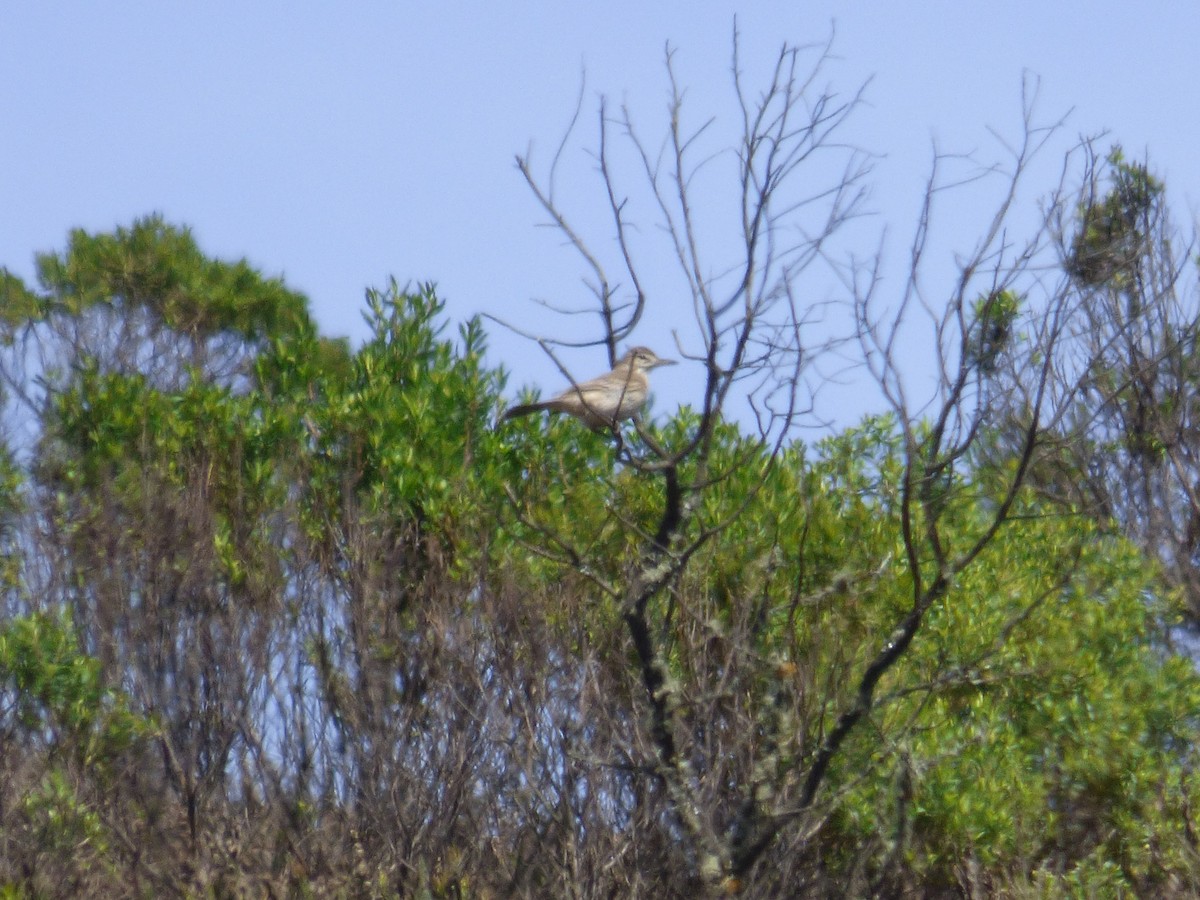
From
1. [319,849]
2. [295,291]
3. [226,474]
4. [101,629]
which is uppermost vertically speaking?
[295,291]

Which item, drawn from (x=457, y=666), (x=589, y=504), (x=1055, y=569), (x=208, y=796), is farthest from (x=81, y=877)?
(x=1055, y=569)

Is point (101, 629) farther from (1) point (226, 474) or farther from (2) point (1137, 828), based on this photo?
(2) point (1137, 828)

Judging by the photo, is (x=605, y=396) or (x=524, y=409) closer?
(x=605, y=396)

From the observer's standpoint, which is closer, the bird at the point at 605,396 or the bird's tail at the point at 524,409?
the bird at the point at 605,396

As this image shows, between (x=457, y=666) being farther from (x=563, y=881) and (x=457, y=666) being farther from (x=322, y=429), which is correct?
(x=322, y=429)

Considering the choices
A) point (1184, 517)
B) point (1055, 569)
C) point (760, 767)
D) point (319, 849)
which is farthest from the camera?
point (1184, 517)

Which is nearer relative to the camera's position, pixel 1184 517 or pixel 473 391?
pixel 473 391

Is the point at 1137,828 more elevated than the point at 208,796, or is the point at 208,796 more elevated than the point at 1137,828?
the point at 208,796

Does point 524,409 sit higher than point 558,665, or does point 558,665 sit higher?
point 524,409

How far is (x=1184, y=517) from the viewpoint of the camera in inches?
698

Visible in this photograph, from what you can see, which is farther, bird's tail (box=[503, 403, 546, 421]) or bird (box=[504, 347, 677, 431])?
bird's tail (box=[503, 403, 546, 421])

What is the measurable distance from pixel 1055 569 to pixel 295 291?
12.5m

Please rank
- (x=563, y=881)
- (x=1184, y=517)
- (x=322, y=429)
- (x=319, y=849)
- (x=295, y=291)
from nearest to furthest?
(x=563, y=881)
(x=319, y=849)
(x=322, y=429)
(x=1184, y=517)
(x=295, y=291)

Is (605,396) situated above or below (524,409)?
below
